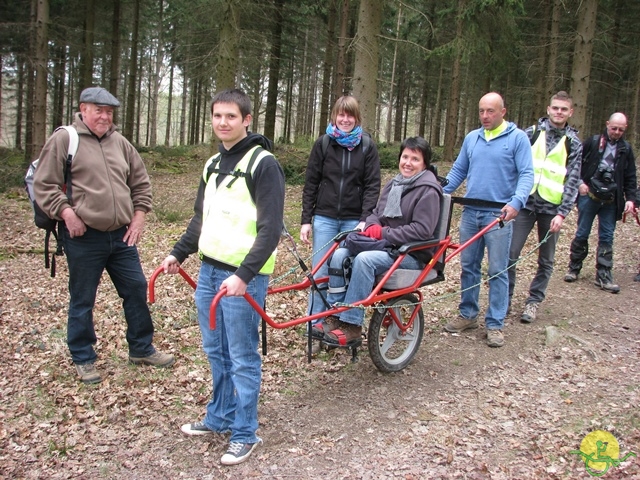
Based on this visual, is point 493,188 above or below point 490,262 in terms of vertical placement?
above

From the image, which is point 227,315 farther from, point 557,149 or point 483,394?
point 557,149

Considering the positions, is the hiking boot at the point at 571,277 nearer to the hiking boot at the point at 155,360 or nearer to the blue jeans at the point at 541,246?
the blue jeans at the point at 541,246

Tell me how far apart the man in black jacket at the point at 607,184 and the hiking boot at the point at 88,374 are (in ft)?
20.0

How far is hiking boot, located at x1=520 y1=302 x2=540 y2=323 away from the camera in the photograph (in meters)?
5.98

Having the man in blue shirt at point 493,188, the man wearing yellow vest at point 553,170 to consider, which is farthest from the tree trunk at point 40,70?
the man wearing yellow vest at point 553,170

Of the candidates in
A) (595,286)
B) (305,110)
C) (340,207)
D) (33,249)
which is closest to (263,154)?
(340,207)

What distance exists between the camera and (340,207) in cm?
489

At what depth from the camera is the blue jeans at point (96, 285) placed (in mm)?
4473

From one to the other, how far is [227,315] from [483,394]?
94.6 inches

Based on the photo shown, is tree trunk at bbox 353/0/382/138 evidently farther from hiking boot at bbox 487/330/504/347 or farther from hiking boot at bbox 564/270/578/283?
hiking boot at bbox 487/330/504/347

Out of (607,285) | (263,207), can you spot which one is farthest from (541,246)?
(263,207)

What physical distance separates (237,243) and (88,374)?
2.41 metres

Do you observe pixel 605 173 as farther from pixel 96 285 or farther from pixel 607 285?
pixel 96 285

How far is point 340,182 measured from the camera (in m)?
4.86
